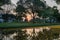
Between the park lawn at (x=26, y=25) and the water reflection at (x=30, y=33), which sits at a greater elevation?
the park lawn at (x=26, y=25)

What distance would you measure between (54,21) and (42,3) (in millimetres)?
369

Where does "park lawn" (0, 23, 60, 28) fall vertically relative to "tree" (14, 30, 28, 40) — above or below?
above

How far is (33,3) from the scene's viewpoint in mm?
2699

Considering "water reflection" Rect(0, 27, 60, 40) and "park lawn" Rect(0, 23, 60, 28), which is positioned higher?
"park lawn" Rect(0, 23, 60, 28)

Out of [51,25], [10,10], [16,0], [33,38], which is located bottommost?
[33,38]

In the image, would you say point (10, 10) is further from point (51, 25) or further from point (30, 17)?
point (51, 25)

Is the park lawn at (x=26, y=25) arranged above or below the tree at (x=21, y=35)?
above

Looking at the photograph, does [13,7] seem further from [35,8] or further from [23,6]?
[35,8]

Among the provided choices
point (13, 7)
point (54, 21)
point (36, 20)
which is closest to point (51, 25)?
point (54, 21)

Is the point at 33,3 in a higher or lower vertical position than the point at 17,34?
higher

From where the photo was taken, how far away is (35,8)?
8.90 feet

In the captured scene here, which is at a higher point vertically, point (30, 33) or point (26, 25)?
point (26, 25)

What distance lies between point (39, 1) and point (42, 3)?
6cm

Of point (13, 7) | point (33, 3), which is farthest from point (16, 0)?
point (33, 3)
